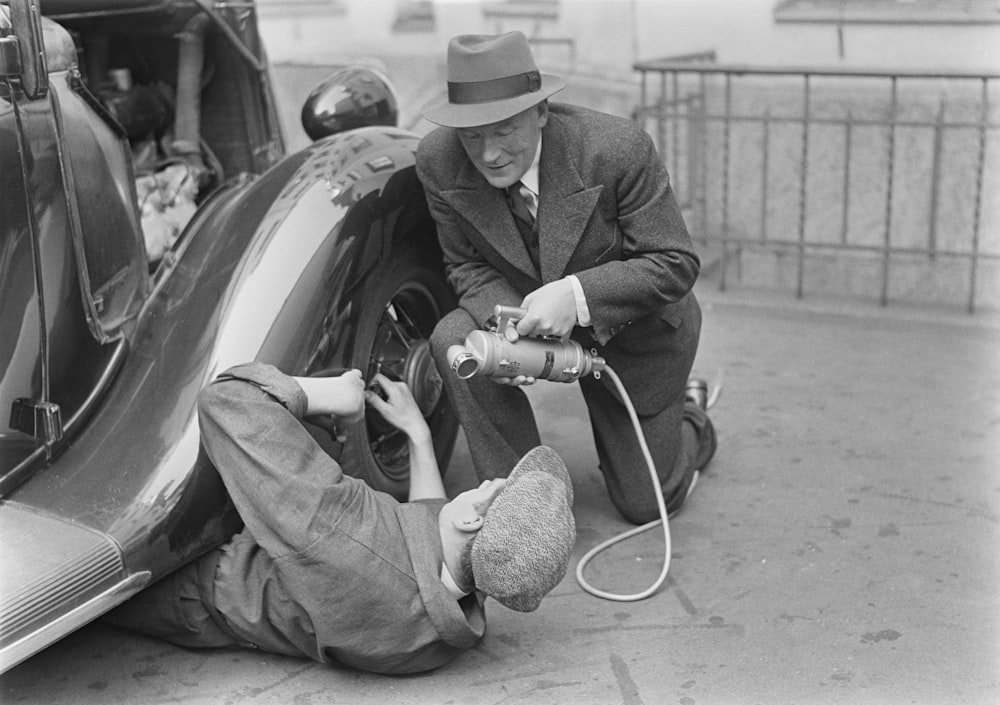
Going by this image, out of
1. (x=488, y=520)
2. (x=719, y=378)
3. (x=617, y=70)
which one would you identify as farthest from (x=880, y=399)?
(x=617, y=70)

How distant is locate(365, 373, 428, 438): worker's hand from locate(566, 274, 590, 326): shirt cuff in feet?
1.53

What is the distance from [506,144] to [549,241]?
0.91 ft

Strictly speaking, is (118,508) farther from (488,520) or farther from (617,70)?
(617,70)

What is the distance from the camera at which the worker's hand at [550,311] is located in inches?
117

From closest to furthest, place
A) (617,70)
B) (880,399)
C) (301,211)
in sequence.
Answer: (301,211), (880,399), (617,70)

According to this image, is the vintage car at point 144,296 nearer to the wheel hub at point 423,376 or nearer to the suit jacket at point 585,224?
the wheel hub at point 423,376

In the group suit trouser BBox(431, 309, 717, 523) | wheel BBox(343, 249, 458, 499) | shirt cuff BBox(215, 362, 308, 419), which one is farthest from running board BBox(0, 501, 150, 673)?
Result: suit trouser BBox(431, 309, 717, 523)

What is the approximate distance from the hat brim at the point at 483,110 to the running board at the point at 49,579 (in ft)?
3.97

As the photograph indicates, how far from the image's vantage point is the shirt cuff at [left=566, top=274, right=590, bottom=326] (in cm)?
304

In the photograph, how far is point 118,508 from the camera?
2578 mm

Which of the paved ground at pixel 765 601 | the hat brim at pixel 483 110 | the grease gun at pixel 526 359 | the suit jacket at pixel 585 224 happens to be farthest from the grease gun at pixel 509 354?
the paved ground at pixel 765 601

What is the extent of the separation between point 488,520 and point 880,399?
7.29 feet

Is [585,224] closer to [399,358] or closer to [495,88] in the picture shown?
[495,88]

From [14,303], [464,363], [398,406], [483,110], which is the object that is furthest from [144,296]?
[483,110]
